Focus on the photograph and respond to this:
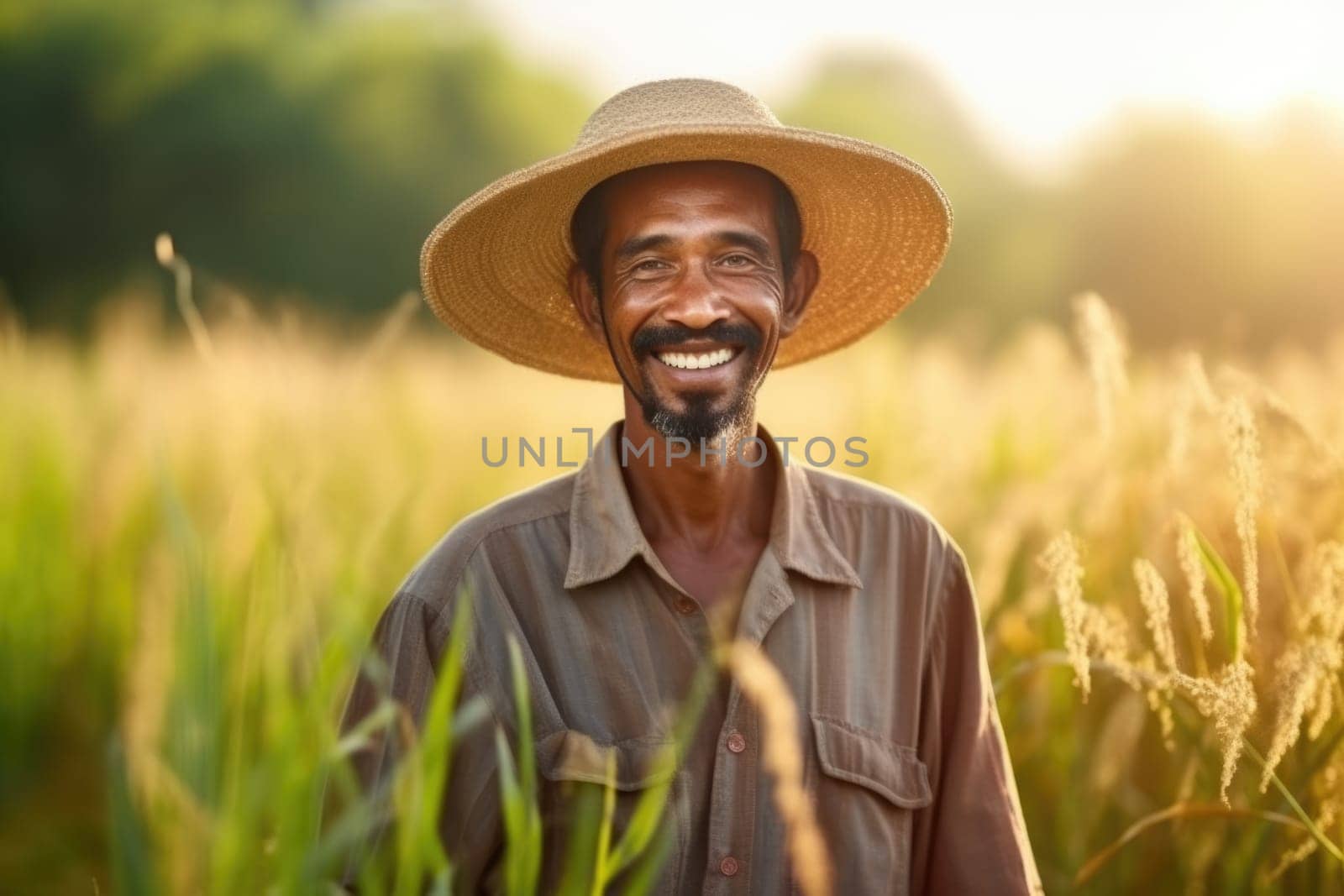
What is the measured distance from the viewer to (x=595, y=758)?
2037mm

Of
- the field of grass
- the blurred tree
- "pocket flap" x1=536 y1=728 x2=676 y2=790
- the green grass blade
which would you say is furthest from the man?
the blurred tree

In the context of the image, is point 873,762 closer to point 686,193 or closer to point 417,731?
Answer: point 417,731

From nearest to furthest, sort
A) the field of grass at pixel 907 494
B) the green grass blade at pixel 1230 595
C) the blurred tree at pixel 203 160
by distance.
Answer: the field of grass at pixel 907 494 < the green grass blade at pixel 1230 595 < the blurred tree at pixel 203 160

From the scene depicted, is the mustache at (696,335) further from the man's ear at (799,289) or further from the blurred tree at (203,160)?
the blurred tree at (203,160)

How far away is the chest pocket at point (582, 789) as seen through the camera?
202cm

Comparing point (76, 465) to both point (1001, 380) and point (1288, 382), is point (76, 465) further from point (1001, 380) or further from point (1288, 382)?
point (1288, 382)

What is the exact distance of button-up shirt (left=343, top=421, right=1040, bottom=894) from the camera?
6.74 feet

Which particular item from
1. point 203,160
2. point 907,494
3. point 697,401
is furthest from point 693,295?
point 203,160

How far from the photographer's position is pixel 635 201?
2.35m

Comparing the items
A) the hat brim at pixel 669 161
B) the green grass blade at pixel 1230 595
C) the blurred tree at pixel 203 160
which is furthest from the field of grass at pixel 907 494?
the blurred tree at pixel 203 160

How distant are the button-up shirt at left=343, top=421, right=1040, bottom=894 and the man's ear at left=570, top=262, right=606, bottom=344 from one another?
0.25 m

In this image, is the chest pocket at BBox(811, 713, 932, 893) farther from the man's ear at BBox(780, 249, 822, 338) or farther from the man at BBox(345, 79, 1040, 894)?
the man's ear at BBox(780, 249, 822, 338)

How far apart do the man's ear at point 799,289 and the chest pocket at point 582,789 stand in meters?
0.86

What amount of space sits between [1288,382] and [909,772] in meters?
2.29
